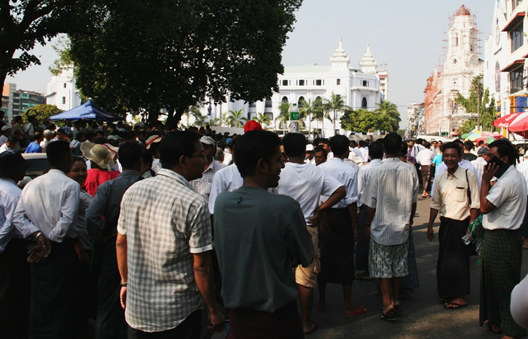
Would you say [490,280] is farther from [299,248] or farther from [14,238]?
[14,238]

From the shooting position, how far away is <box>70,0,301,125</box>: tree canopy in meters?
20.1

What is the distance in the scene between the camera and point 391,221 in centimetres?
525

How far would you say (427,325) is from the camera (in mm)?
5094

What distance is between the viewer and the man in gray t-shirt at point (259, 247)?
2719mm

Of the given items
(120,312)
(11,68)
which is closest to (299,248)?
(120,312)

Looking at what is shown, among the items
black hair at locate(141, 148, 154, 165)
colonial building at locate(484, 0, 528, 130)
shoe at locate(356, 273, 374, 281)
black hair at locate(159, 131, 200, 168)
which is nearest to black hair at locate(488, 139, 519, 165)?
shoe at locate(356, 273, 374, 281)

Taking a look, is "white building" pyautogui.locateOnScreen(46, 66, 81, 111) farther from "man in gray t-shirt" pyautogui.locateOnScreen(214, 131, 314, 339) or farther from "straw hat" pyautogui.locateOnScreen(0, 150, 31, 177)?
"man in gray t-shirt" pyautogui.locateOnScreen(214, 131, 314, 339)

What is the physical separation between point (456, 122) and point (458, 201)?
8080cm

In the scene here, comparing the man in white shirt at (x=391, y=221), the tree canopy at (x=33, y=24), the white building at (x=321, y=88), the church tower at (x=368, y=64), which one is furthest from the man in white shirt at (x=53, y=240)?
the church tower at (x=368, y=64)

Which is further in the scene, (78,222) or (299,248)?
(78,222)

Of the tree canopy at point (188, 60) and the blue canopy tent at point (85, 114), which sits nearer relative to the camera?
the blue canopy tent at point (85, 114)

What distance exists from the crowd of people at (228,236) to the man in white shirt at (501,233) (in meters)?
0.01

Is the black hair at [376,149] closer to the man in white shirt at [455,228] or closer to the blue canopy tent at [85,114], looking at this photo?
the man in white shirt at [455,228]

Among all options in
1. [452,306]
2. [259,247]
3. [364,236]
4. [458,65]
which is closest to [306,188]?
[259,247]
